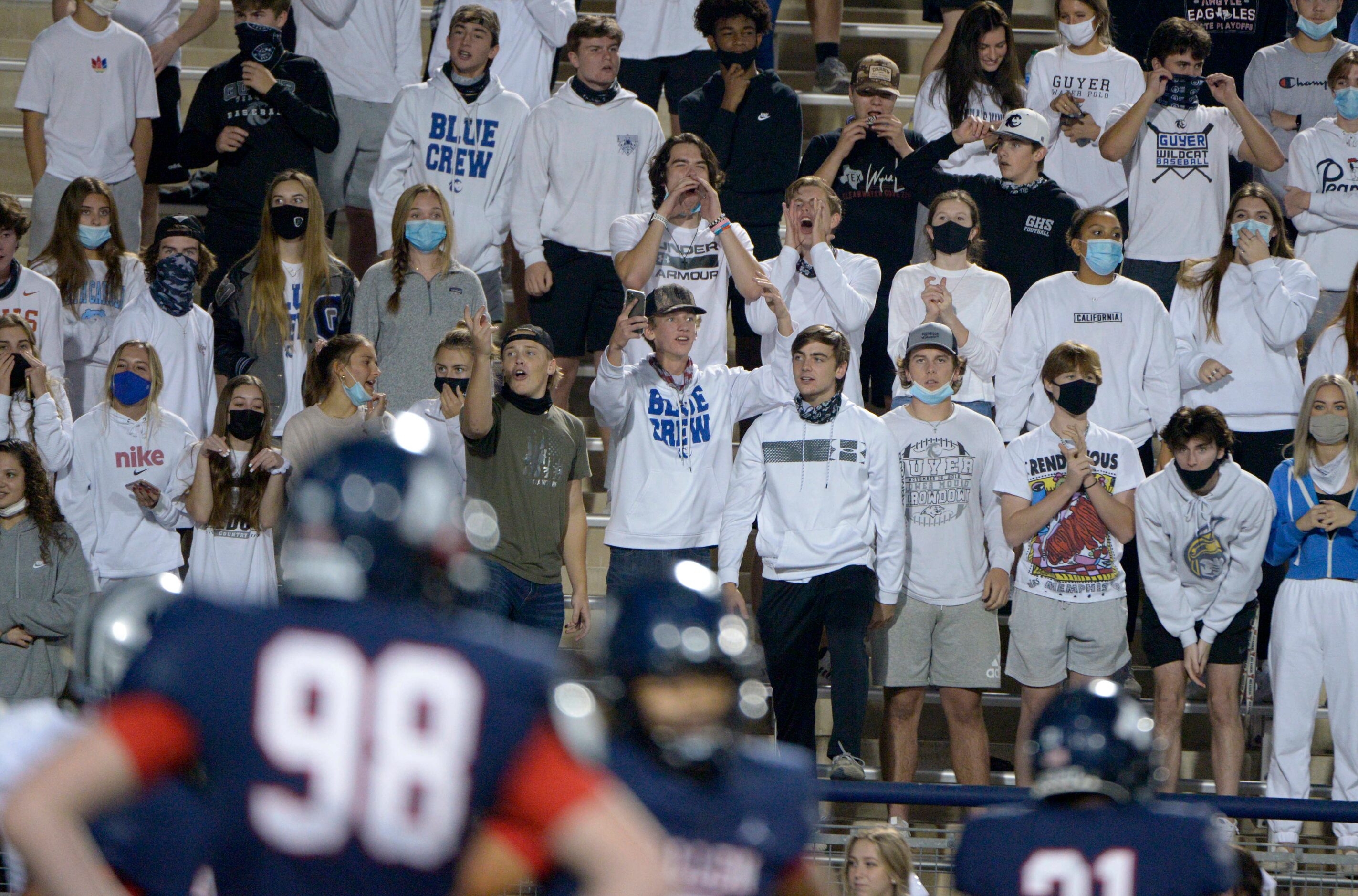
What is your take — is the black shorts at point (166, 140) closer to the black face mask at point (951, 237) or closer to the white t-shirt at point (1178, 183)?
the black face mask at point (951, 237)

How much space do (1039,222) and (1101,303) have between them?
77 centimetres

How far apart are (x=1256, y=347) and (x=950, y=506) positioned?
1.97 metres

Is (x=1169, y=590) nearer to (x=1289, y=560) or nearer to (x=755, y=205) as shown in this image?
(x=1289, y=560)

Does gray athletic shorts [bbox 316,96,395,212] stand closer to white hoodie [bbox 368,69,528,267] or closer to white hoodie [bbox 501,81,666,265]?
white hoodie [bbox 368,69,528,267]

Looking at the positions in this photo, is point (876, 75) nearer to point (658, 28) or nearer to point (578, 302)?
point (658, 28)

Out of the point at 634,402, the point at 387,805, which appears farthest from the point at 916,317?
the point at 387,805

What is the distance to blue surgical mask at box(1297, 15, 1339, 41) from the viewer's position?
32.2 feet

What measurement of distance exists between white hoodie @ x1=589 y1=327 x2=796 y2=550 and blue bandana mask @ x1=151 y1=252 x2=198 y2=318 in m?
2.24

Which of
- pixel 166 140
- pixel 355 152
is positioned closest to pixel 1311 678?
pixel 355 152

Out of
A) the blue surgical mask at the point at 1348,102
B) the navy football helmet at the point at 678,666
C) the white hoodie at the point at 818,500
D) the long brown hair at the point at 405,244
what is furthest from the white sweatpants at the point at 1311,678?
the navy football helmet at the point at 678,666

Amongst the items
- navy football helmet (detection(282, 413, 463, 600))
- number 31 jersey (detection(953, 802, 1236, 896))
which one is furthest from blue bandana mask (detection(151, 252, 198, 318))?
navy football helmet (detection(282, 413, 463, 600))

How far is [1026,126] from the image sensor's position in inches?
332

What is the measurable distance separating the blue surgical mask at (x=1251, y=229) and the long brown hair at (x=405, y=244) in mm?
3800

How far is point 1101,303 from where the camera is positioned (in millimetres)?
7992
